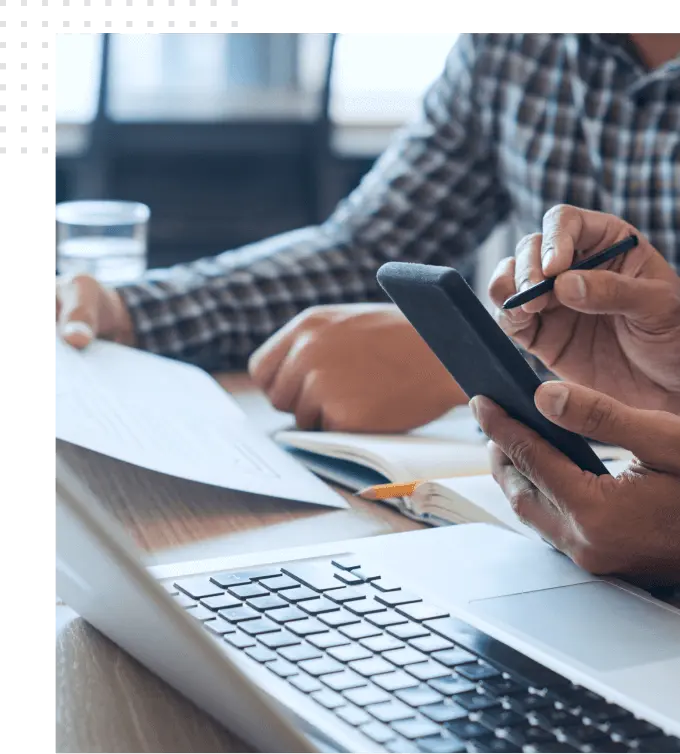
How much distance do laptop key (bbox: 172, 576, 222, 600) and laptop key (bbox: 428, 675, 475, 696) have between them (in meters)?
0.14

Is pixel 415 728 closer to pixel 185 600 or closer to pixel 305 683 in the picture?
pixel 305 683

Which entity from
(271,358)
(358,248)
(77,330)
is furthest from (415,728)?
(358,248)

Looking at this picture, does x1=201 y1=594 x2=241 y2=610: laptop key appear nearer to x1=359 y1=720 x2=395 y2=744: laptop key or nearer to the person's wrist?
x1=359 y1=720 x2=395 y2=744: laptop key

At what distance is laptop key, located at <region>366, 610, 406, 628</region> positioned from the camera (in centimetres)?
48

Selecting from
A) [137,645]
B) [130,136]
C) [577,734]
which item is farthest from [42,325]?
[130,136]

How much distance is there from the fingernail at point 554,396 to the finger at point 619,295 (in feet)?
0.37

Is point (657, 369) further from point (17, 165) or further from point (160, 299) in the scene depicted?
point (160, 299)

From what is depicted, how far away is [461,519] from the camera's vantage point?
0.67 meters

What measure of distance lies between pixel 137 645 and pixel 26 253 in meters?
0.17

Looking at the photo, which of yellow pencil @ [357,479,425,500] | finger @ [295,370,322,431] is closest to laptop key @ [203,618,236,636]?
yellow pencil @ [357,479,425,500]

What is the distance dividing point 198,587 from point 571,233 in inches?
13.0

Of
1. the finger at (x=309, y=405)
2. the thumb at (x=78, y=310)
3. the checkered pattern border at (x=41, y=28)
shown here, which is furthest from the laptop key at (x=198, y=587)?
the thumb at (x=78, y=310)

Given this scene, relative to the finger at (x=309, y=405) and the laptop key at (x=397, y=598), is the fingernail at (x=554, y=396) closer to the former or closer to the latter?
the laptop key at (x=397, y=598)

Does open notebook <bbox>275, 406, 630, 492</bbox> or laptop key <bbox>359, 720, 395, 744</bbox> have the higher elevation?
laptop key <bbox>359, 720, 395, 744</bbox>
